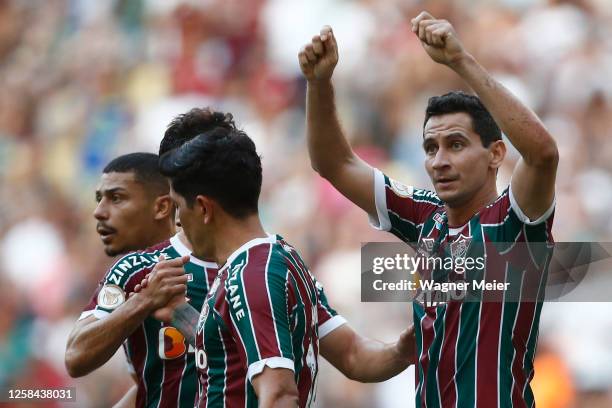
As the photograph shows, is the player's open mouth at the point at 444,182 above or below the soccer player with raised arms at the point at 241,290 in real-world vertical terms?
above

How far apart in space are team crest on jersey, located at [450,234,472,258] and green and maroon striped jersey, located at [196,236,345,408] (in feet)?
2.32

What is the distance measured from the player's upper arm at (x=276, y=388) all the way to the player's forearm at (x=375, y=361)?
1166mm

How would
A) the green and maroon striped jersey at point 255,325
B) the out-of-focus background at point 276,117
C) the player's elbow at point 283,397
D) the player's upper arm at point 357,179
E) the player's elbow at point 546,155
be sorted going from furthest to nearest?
1. the out-of-focus background at point 276,117
2. the player's upper arm at point 357,179
3. the player's elbow at point 546,155
4. the green and maroon striped jersey at point 255,325
5. the player's elbow at point 283,397

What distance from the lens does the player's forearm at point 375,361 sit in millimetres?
4375

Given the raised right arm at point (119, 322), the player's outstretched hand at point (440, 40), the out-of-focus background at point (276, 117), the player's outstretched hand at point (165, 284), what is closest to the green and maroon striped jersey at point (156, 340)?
the raised right arm at point (119, 322)

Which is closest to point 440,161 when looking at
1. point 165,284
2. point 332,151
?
point 332,151

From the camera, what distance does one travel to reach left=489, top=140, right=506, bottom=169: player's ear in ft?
13.6

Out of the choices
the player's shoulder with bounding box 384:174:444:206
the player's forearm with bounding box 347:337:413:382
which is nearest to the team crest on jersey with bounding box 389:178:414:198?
the player's shoulder with bounding box 384:174:444:206

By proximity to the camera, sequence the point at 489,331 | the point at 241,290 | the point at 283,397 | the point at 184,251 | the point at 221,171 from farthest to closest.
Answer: the point at 184,251 < the point at 489,331 < the point at 221,171 < the point at 241,290 < the point at 283,397

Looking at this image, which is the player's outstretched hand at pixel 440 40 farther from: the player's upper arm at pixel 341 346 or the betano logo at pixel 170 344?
the betano logo at pixel 170 344

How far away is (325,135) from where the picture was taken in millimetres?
4480

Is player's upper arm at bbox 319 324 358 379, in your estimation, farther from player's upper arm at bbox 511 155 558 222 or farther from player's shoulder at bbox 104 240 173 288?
player's upper arm at bbox 511 155 558 222

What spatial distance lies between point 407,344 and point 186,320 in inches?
35.6

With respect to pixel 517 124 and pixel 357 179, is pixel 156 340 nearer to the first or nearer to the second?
pixel 357 179
